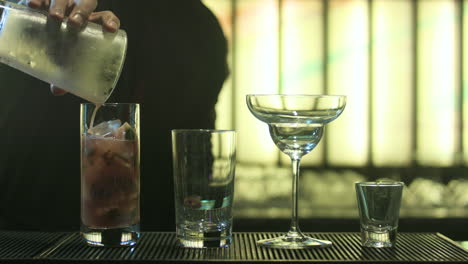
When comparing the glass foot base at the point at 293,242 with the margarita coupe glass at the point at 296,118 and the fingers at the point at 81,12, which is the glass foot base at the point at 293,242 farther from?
the fingers at the point at 81,12

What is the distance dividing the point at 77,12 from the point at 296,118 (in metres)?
0.39

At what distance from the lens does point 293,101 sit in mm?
1040

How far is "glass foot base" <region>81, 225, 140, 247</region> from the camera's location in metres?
1.03

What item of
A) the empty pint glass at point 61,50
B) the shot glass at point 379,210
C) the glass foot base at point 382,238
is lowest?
the glass foot base at point 382,238

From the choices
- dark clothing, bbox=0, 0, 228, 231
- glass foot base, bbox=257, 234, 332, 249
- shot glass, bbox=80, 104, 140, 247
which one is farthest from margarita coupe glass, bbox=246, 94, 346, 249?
dark clothing, bbox=0, 0, 228, 231

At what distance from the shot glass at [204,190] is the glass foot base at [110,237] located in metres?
0.09

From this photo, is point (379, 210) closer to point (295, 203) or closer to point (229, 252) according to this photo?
point (295, 203)

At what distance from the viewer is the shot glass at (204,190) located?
100cm

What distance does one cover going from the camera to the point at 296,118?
1049 mm

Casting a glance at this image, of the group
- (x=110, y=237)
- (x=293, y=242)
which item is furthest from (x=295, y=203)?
(x=110, y=237)

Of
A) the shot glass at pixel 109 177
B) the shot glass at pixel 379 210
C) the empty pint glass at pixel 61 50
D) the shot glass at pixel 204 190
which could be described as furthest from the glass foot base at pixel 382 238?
the empty pint glass at pixel 61 50

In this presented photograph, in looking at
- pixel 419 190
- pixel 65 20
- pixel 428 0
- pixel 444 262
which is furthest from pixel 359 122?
pixel 65 20

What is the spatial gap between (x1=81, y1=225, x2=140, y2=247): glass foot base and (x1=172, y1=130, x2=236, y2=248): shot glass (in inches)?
3.6

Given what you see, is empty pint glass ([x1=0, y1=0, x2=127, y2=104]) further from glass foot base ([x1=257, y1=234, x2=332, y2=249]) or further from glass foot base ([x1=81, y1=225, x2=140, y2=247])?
glass foot base ([x1=257, y1=234, x2=332, y2=249])
